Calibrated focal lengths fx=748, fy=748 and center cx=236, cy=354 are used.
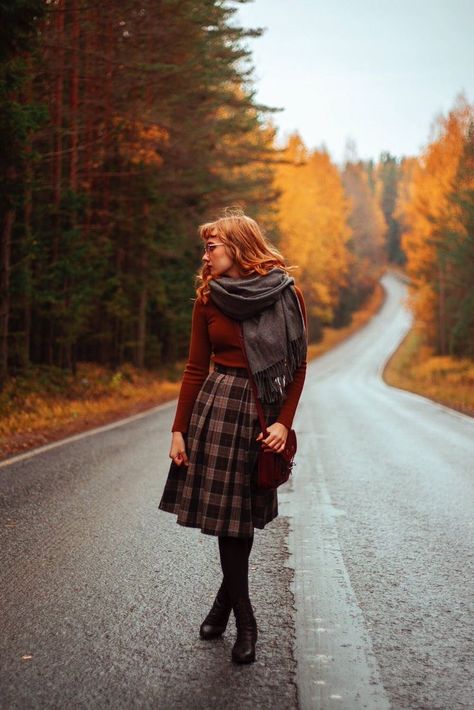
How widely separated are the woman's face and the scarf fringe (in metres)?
0.47

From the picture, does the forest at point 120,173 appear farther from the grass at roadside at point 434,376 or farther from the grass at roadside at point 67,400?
the grass at roadside at point 434,376

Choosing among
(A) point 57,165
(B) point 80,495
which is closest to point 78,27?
(A) point 57,165

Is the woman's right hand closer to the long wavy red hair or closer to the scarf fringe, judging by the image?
the scarf fringe

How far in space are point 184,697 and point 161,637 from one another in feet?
2.24

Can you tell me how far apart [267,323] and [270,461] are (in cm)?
66

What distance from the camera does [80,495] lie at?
7430 millimetres

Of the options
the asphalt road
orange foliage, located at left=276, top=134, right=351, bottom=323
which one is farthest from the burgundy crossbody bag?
orange foliage, located at left=276, top=134, right=351, bottom=323

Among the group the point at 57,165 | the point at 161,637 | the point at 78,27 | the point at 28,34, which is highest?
the point at 78,27

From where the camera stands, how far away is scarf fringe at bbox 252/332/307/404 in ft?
11.6

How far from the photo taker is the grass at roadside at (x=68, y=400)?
1263cm

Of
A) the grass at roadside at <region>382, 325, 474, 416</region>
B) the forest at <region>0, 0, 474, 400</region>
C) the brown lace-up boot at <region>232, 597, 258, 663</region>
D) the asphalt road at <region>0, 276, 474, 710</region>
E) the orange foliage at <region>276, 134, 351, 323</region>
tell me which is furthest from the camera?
the orange foliage at <region>276, 134, 351, 323</region>

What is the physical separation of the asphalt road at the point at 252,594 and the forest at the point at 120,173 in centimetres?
748

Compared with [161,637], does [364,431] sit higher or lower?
lower

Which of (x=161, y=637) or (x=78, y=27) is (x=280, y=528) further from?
(x=78, y=27)
